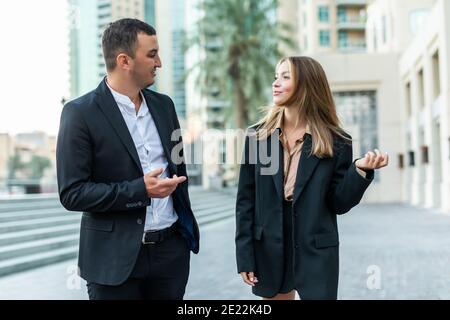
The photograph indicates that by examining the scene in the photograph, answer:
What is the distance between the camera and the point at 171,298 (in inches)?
91.0

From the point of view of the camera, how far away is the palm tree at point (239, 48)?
21.1 m

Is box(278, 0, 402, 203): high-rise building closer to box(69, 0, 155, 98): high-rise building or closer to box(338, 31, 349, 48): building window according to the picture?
box(69, 0, 155, 98): high-rise building

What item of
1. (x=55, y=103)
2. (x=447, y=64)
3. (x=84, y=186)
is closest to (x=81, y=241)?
(x=84, y=186)

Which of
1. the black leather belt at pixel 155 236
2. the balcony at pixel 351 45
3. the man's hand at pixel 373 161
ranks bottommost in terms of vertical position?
the black leather belt at pixel 155 236

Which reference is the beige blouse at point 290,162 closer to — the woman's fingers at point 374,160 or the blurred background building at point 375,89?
the woman's fingers at point 374,160

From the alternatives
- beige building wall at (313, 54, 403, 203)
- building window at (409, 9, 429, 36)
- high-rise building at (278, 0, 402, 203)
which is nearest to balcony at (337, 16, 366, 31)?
building window at (409, 9, 429, 36)

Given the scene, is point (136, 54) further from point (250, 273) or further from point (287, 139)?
point (250, 273)

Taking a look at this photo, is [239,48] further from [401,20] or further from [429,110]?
[401,20]

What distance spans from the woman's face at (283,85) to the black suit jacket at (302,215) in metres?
0.15

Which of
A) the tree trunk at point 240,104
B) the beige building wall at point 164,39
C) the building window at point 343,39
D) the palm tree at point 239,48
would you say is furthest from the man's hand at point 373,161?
the building window at point 343,39

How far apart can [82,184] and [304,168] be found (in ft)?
2.98

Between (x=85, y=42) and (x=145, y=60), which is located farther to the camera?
(x=85, y=42)

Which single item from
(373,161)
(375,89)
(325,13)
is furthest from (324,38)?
(373,161)

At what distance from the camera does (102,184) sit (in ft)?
6.84
